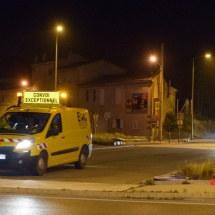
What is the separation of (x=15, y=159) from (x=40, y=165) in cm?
90

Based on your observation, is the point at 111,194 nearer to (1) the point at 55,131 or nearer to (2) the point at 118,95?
(1) the point at 55,131

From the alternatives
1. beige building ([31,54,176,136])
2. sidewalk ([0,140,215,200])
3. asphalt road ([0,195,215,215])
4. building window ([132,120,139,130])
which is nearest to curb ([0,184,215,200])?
sidewalk ([0,140,215,200])

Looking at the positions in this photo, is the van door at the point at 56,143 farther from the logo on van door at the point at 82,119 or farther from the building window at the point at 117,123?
the building window at the point at 117,123

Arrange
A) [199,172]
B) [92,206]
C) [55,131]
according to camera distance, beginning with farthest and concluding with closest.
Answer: [55,131]
[199,172]
[92,206]

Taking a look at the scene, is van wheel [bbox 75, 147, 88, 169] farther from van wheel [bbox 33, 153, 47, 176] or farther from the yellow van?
van wheel [bbox 33, 153, 47, 176]

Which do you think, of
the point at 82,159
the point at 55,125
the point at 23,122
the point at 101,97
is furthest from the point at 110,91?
the point at 23,122

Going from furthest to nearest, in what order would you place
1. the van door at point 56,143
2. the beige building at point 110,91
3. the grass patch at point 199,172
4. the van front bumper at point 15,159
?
the beige building at point 110,91 → the van door at point 56,143 → the van front bumper at point 15,159 → the grass patch at point 199,172

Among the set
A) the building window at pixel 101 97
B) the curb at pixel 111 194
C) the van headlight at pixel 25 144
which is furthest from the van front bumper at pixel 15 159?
the building window at pixel 101 97

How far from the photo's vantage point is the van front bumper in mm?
17641

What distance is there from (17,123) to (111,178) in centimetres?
364

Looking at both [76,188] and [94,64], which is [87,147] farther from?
[94,64]

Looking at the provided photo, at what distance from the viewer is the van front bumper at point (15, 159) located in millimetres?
17641

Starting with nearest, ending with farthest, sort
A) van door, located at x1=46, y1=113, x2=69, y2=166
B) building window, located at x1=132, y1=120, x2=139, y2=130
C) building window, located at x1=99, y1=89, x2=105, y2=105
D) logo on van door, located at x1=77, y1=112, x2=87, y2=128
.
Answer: van door, located at x1=46, y1=113, x2=69, y2=166 < logo on van door, located at x1=77, y1=112, x2=87, y2=128 < building window, located at x1=132, y1=120, x2=139, y2=130 < building window, located at x1=99, y1=89, x2=105, y2=105

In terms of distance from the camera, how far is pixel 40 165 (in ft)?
59.6
